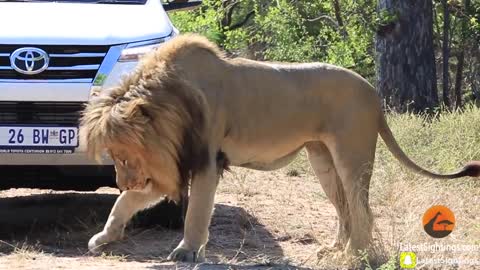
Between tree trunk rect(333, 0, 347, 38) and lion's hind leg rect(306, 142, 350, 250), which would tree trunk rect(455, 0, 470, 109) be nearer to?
tree trunk rect(333, 0, 347, 38)

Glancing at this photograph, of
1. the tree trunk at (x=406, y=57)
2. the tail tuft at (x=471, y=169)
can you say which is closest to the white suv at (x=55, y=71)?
the tail tuft at (x=471, y=169)

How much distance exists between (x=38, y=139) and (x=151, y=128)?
995 millimetres

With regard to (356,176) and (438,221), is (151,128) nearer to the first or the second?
(356,176)

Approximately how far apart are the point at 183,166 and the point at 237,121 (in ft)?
1.58

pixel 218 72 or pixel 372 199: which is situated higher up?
pixel 218 72

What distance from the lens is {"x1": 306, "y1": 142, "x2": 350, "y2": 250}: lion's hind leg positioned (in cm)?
612

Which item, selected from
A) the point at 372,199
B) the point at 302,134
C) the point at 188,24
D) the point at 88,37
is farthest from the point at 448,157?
the point at 188,24

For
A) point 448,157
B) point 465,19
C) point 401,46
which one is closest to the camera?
point 448,157

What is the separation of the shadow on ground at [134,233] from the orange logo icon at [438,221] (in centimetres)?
87

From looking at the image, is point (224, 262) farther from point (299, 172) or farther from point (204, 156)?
point (299, 172)

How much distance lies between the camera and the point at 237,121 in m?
5.75

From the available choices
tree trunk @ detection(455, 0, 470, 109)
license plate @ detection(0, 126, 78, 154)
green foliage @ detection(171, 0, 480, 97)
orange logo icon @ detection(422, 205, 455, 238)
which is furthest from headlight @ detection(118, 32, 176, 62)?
tree trunk @ detection(455, 0, 470, 109)

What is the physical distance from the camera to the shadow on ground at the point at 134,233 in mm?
6062

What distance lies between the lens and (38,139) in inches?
236
